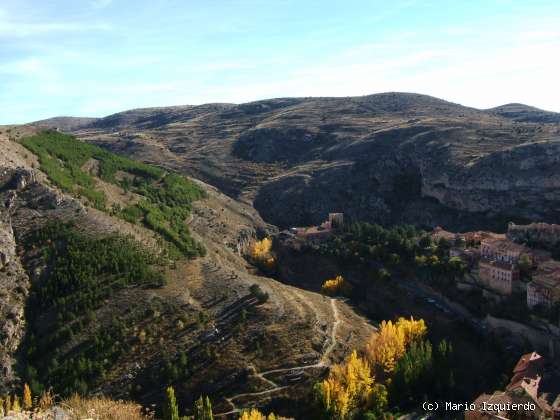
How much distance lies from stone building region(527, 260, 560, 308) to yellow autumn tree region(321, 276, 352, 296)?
23.3m

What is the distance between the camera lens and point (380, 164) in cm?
12825

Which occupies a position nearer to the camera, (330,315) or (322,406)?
(322,406)

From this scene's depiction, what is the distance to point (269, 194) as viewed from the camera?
427 ft

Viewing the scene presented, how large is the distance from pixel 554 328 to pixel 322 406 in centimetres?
2570

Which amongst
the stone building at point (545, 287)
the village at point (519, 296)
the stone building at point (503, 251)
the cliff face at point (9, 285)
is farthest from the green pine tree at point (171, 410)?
the stone building at point (503, 251)

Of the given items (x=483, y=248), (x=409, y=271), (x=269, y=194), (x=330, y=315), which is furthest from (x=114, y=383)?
(x=269, y=194)

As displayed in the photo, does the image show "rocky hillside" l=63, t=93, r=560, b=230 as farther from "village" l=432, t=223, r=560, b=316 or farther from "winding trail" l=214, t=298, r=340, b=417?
"winding trail" l=214, t=298, r=340, b=417

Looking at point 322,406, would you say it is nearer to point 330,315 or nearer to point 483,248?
point 330,315

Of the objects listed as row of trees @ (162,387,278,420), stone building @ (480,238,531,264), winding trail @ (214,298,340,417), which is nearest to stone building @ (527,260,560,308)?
stone building @ (480,238,531,264)

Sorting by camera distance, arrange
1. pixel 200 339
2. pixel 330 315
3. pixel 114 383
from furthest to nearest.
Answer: pixel 330 315 < pixel 200 339 < pixel 114 383

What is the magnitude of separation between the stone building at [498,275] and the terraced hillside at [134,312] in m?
15.4

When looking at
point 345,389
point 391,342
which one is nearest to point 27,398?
point 345,389

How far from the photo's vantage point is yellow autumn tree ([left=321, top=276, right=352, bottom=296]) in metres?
70.8

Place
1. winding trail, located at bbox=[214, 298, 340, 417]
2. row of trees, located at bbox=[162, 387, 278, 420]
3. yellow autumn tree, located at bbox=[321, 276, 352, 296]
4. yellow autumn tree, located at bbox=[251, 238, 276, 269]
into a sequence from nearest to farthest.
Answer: row of trees, located at bbox=[162, 387, 278, 420] → winding trail, located at bbox=[214, 298, 340, 417] → yellow autumn tree, located at bbox=[321, 276, 352, 296] → yellow autumn tree, located at bbox=[251, 238, 276, 269]
